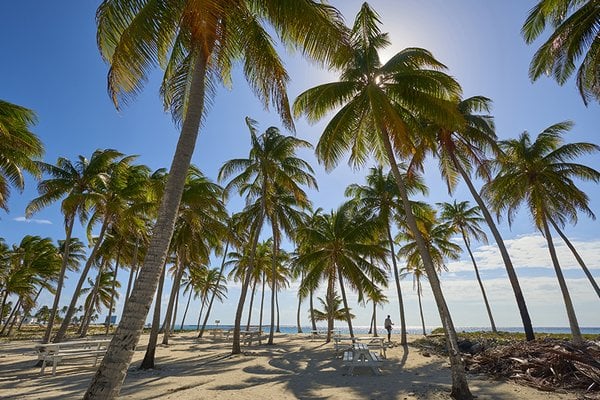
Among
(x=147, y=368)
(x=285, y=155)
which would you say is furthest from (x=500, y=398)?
(x=285, y=155)

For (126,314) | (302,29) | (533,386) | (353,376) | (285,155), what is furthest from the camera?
(285,155)

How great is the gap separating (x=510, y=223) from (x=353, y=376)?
46.9 ft

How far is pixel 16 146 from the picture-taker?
12.7m

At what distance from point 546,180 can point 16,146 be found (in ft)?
79.8

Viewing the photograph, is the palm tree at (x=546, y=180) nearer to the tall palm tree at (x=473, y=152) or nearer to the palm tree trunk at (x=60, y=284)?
the tall palm tree at (x=473, y=152)

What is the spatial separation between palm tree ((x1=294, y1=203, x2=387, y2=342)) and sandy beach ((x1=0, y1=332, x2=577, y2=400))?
20.6ft

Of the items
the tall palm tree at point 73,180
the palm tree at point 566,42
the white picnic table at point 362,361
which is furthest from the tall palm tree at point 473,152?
the tall palm tree at point 73,180

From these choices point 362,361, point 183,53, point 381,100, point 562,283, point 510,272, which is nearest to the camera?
point 183,53

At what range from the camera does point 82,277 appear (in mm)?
16703

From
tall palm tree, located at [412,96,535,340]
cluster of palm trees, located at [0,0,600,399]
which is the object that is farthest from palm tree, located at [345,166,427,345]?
tall palm tree, located at [412,96,535,340]

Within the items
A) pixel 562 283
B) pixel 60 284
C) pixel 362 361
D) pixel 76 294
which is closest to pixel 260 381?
pixel 362 361

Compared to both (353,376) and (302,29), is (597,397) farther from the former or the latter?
(302,29)

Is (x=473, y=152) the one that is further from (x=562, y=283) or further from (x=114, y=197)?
(x=114, y=197)

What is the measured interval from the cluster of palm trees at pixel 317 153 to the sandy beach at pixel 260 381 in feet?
5.22
